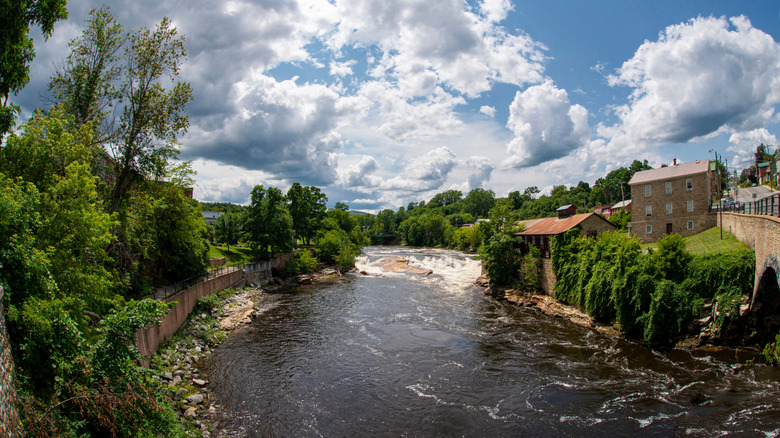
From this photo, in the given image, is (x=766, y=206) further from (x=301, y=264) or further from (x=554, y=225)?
(x=301, y=264)

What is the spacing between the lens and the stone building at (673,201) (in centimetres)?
2942

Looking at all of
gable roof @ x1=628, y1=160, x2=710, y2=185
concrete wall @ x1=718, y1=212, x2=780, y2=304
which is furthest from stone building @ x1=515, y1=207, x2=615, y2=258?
concrete wall @ x1=718, y1=212, x2=780, y2=304

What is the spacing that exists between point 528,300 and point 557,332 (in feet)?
23.6

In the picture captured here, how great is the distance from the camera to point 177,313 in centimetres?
1905

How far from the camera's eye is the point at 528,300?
1119 inches

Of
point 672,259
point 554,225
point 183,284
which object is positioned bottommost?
point 183,284

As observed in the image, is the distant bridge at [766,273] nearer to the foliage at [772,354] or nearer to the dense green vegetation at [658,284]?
the dense green vegetation at [658,284]

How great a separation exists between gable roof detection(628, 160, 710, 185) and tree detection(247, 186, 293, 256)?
116 ft

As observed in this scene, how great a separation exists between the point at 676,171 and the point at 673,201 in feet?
9.25

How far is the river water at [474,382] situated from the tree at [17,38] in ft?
39.9

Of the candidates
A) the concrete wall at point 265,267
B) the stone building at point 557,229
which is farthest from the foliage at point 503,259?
the concrete wall at point 265,267

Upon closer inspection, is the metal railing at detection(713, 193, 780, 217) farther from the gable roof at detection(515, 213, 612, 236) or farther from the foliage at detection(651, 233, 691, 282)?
the gable roof at detection(515, 213, 612, 236)

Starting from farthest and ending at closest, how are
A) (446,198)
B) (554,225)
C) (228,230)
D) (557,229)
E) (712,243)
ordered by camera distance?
1. (446,198)
2. (228,230)
3. (554,225)
4. (557,229)
5. (712,243)

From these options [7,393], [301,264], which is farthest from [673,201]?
[7,393]
